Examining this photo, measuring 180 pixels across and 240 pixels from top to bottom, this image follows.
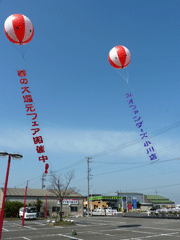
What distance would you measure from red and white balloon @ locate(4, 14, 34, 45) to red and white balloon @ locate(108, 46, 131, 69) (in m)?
6.20

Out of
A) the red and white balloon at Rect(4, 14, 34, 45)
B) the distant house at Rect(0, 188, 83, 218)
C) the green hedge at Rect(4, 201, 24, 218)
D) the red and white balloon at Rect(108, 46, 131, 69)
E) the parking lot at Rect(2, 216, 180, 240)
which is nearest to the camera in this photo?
the red and white balloon at Rect(4, 14, 34, 45)

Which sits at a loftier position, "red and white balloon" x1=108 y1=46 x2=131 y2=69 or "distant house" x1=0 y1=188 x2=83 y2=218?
"red and white balloon" x1=108 y1=46 x2=131 y2=69

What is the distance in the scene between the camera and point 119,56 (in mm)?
16141

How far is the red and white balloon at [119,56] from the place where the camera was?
637 inches

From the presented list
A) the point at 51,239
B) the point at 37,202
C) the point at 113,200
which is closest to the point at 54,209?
the point at 37,202

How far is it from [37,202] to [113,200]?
190 feet

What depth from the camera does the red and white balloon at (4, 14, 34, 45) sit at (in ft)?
43.1

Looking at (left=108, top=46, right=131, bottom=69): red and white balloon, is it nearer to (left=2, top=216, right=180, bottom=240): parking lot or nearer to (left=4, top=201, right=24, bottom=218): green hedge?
(left=2, top=216, right=180, bottom=240): parking lot

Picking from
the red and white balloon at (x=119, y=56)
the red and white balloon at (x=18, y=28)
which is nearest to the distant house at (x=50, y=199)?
the red and white balloon at (x=119, y=56)

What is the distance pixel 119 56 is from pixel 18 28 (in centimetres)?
740

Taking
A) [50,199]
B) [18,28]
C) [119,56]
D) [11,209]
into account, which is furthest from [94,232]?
[50,199]

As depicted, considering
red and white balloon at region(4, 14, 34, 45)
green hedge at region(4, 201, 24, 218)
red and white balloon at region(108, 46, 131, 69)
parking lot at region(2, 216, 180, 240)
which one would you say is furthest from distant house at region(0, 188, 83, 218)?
red and white balloon at region(4, 14, 34, 45)

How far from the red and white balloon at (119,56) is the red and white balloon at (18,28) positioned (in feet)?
20.3

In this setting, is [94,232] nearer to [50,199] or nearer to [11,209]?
[11,209]
